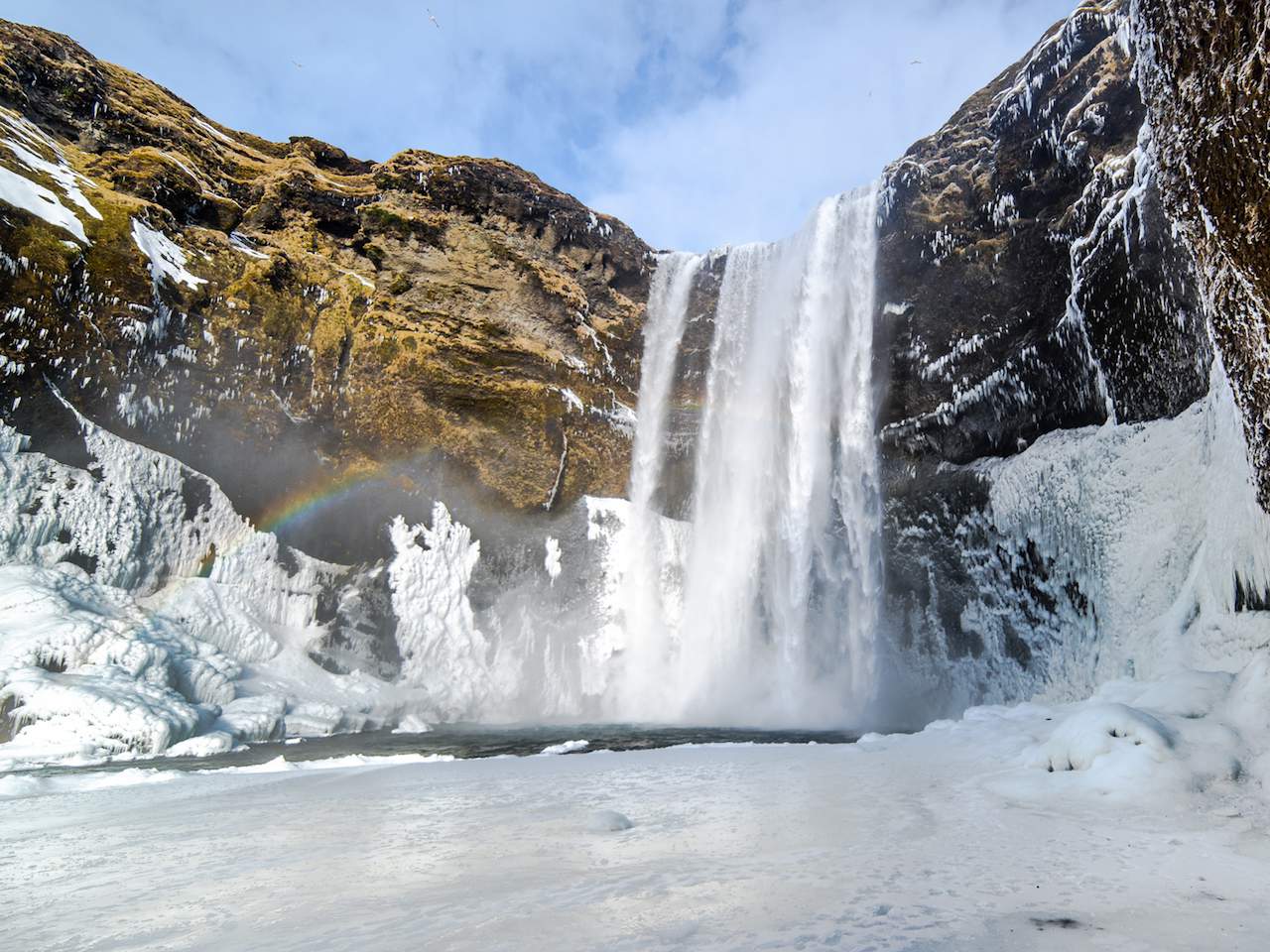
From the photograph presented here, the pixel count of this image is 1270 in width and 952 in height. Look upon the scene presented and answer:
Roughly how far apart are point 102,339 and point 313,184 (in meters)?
7.68

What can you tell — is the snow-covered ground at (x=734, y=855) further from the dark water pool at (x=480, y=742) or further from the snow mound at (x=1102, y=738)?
the dark water pool at (x=480, y=742)

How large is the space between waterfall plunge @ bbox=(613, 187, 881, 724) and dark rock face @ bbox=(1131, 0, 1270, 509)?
481 inches

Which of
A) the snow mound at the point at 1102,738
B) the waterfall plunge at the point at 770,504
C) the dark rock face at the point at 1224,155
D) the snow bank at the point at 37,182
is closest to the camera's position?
the dark rock face at the point at 1224,155

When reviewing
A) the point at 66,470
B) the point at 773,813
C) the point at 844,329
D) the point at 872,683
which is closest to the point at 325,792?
the point at 773,813

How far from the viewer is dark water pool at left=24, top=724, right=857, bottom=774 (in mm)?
10945

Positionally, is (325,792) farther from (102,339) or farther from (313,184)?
(313,184)

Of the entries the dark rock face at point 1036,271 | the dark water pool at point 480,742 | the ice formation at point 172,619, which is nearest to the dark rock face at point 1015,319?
the dark rock face at point 1036,271

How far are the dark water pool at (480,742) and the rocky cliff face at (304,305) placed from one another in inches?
256

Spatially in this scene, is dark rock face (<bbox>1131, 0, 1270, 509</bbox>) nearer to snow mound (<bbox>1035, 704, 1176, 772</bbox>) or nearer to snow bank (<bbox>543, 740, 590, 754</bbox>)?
snow mound (<bbox>1035, 704, 1176, 772</bbox>)

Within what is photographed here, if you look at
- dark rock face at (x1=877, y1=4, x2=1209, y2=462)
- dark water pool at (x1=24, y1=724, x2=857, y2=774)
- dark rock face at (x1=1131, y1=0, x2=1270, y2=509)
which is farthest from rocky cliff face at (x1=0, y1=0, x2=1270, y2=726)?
dark water pool at (x1=24, y1=724, x2=857, y2=774)

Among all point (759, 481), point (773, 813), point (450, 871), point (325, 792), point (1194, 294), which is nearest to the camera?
point (450, 871)

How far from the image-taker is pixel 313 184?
2042 centimetres

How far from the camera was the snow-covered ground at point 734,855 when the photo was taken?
266 cm

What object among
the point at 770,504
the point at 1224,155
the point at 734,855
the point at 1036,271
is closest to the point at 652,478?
the point at 770,504
